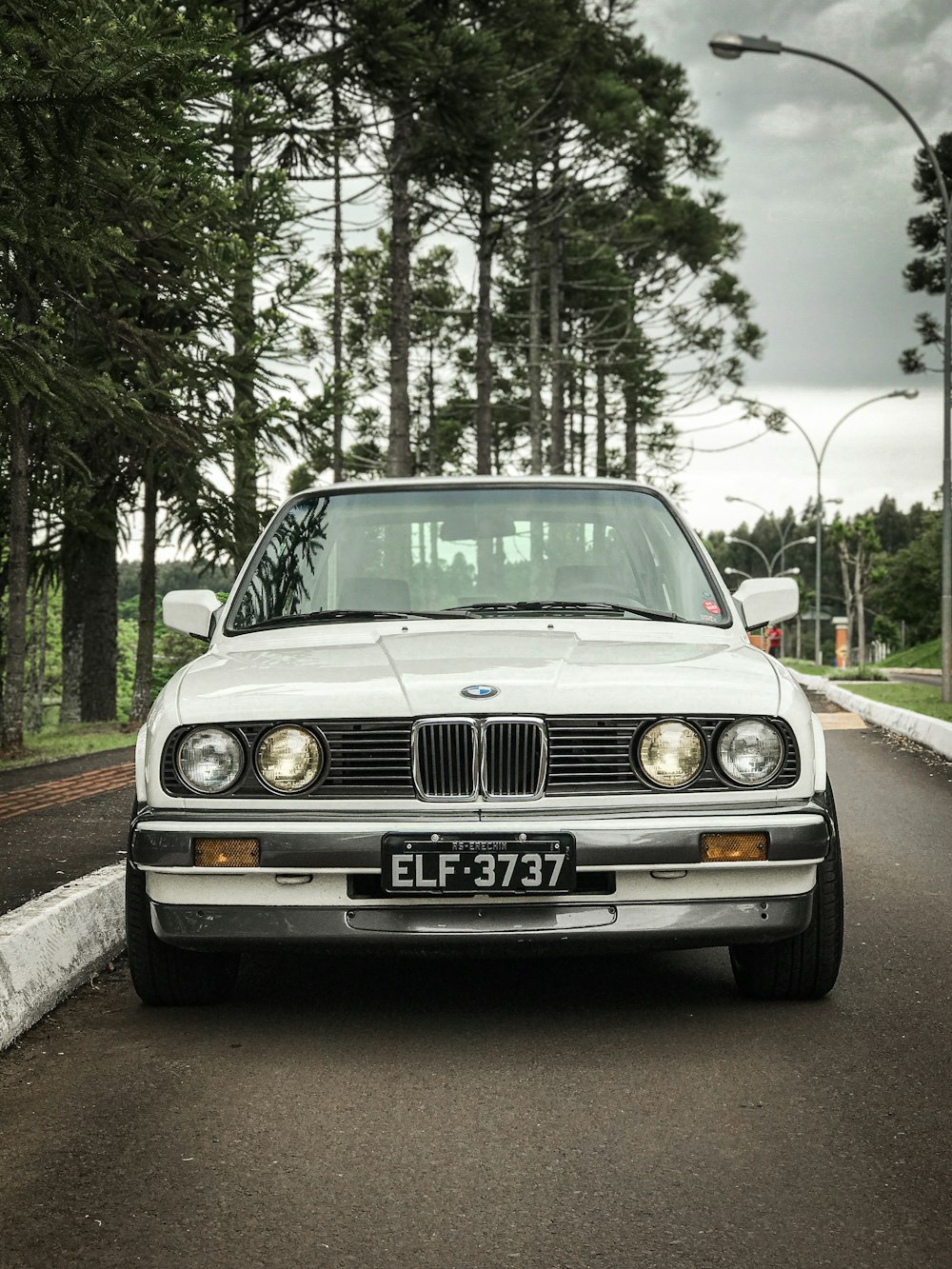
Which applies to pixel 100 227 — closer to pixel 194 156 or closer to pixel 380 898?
pixel 194 156

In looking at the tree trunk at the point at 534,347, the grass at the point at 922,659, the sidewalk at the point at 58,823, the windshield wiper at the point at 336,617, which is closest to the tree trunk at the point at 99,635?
the sidewalk at the point at 58,823

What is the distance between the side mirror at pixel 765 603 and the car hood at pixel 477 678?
2.58ft

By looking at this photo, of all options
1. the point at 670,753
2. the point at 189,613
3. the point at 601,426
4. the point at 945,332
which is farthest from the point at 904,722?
the point at 601,426

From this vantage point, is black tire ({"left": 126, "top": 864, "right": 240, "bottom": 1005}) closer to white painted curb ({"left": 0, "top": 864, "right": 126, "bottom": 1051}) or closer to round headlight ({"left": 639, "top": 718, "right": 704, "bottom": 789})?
white painted curb ({"left": 0, "top": 864, "right": 126, "bottom": 1051})

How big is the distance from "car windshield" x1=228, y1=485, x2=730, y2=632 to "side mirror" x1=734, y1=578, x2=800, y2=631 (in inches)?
8.9

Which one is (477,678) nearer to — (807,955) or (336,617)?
(336,617)

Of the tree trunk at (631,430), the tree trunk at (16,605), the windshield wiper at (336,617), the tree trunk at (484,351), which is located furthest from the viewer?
the tree trunk at (631,430)

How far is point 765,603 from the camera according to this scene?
18.4 feet

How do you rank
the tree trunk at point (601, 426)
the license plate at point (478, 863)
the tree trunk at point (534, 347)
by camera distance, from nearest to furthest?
the license plate at point (478, 863)
the tree trunk at point (534, 347)
the tree trunk at point (601, 426)

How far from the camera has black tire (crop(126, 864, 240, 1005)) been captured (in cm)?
439

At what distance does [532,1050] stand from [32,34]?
468 cm

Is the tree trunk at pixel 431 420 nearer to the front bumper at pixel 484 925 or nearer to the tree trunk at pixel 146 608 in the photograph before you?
the tree trunk at pixel 146 608

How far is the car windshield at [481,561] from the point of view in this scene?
529 centimetres

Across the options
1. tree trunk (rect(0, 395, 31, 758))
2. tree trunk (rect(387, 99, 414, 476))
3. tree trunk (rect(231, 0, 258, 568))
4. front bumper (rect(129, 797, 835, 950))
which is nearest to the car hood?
front bumper (rect(129, 797, 835, 950))
